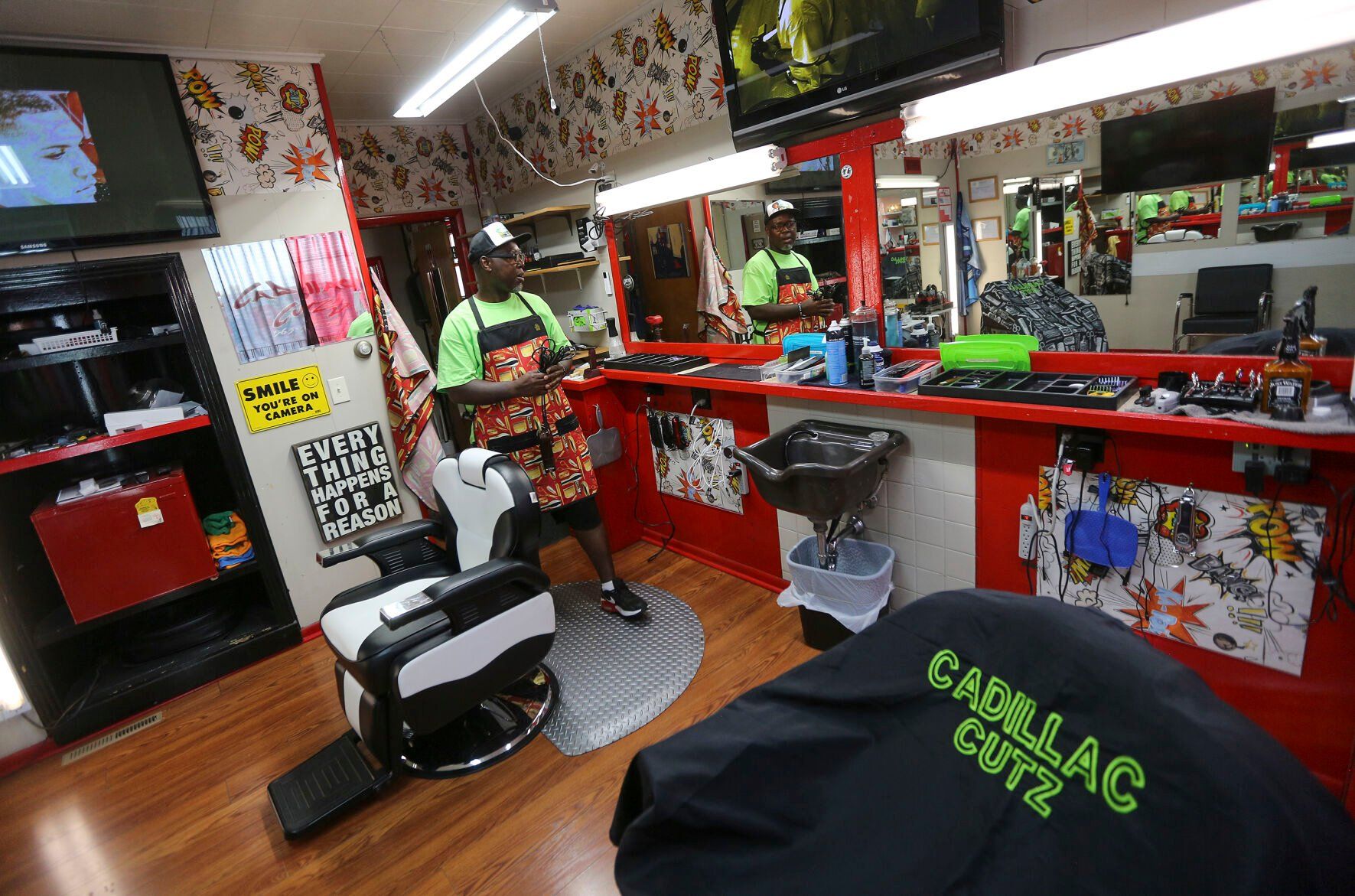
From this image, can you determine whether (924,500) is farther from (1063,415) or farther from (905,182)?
(905,182)

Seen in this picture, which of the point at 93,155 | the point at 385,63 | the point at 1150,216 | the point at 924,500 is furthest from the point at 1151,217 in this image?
the point at 93,155

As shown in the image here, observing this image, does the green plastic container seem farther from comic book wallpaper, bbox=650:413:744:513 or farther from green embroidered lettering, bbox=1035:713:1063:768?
green embroidered lettering, bbox=1035:713:1063:768

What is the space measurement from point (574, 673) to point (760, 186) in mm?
2179

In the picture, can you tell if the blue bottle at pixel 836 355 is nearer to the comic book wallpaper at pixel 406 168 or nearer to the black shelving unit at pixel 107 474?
the black shelving unit at pixel 107 474

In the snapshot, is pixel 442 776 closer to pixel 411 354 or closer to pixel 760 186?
pixel 411 354

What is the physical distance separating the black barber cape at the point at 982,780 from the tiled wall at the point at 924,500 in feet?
4.24

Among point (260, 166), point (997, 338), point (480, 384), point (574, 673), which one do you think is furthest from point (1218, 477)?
point (260, 166)

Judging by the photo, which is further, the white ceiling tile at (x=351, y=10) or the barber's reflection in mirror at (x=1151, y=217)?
the white ceiling tile at (x=351, y=10)

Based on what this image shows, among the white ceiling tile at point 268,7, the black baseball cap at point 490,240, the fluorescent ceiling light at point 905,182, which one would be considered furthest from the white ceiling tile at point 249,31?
the fluorescent ceiling light at point 905,182

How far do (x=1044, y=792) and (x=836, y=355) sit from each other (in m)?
1.76

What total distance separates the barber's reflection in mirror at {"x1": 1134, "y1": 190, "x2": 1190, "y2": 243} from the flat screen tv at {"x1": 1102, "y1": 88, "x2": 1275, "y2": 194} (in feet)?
0.11

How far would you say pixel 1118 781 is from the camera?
713mm

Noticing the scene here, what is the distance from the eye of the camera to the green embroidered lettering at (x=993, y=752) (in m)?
→ 0.82

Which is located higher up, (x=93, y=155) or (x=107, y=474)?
(x=93, y=155)
